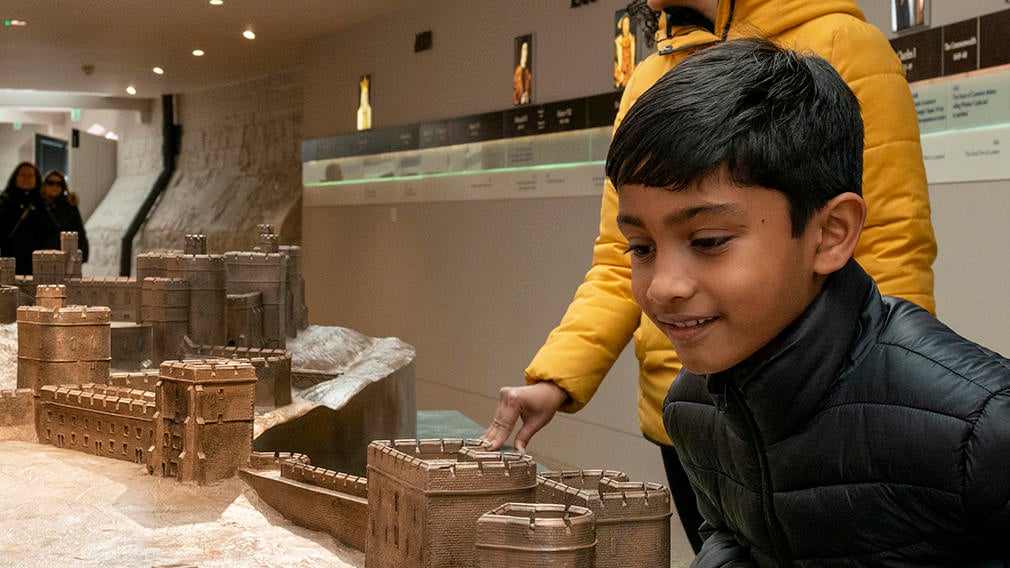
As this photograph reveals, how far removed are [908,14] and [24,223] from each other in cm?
1070

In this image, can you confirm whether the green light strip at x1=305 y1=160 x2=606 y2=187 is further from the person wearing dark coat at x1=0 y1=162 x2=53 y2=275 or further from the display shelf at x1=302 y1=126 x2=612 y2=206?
the person wearing dark coat at x1=0 y1=162 x2=53 y2=275

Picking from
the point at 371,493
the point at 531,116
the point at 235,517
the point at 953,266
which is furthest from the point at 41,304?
the point at 953,266

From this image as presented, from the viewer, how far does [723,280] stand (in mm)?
2049

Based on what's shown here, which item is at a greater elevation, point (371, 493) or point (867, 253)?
point (867, 253)

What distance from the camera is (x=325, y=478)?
712 centimetres

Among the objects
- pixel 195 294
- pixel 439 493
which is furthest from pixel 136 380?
pixel 439 493

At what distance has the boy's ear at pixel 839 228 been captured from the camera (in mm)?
2105

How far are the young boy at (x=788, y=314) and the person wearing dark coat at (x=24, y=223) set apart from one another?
13674 millimetres

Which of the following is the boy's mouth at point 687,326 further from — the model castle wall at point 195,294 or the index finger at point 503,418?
the model castle wall at point 195,294

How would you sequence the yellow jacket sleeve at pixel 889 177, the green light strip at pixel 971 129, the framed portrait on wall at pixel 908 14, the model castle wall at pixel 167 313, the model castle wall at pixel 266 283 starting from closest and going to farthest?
the yellow jacket sleeve at pixel 889 177
the green light strip at pixel 971 129
the framed portrait on wall at pixel 908 14
the model castle wall at pixel 167 313
the model castle wall at pixel 266 283

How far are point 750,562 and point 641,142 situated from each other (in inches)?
31.2

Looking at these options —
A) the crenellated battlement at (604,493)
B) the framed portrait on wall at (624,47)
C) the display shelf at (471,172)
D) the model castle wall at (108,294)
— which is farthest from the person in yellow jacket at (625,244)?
the model castle wall at (108,294)

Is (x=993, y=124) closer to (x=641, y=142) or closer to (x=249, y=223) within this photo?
(x=641, y=142)

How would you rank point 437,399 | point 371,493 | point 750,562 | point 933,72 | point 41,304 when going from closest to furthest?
point 750,562, point 371,493, point 933,72, point 41,304, point 437,399
